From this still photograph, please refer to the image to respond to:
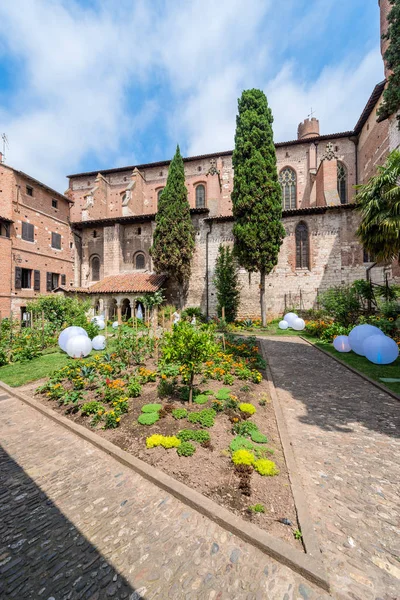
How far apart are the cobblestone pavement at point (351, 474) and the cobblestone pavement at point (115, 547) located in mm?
546

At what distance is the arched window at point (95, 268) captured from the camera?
2595cm

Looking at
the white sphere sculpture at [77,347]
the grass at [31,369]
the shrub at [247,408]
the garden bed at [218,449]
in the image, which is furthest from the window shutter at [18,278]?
the shrub at [247,408]

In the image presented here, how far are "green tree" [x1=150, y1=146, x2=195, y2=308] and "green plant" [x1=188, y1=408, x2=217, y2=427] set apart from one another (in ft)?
54.1

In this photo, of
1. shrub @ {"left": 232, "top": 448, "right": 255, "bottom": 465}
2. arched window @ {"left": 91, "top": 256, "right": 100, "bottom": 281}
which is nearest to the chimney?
arched window @ {"left": 91, "top": 256, "right": 100, "bottom": 281}

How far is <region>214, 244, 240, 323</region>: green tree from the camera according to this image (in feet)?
68.3

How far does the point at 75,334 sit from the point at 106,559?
387 inches

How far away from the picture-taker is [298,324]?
1700 centimetres

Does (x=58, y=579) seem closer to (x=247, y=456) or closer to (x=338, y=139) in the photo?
(x=247, y=456)

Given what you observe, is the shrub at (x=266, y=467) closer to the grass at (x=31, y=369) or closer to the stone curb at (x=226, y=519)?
the stone curb at (x=226, y=519)

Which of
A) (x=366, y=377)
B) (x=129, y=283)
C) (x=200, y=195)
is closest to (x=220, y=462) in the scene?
(x=366, y=377)

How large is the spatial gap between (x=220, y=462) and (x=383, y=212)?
27.7 ft

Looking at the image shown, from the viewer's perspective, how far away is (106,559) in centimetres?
242

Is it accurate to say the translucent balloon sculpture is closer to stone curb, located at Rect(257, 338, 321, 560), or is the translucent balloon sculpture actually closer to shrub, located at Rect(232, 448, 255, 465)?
stone curb, located at Rect(257, 338, 321, 560)

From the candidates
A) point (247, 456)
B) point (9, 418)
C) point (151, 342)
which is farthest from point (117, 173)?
point (247, 456)
